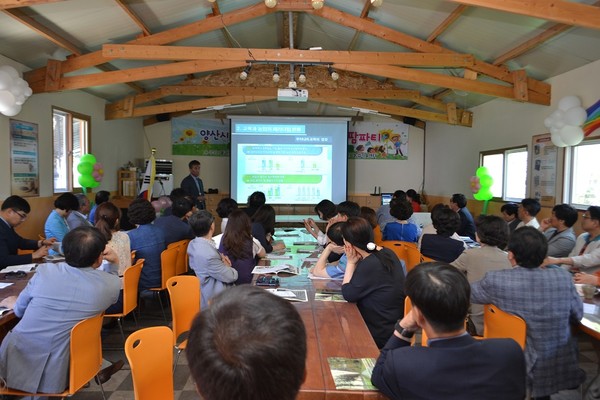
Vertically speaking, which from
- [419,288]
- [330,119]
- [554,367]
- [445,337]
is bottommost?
[554,367]

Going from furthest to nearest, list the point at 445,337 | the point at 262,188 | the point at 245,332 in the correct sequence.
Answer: the point at 262,188 < the point at 445,337 < the point at 245,332

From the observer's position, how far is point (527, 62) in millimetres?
5656

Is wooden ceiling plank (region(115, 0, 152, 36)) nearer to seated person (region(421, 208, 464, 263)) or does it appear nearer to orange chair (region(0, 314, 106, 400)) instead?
orange chair (region(0, 314, 106, 400))

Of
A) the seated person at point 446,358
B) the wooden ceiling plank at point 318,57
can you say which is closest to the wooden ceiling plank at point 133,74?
the wooden ceiling plank at point 318,57

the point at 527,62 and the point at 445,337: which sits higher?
the point at 527,62

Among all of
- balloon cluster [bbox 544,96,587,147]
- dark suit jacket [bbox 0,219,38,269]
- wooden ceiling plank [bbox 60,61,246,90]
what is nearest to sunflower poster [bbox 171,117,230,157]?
wooden ceiling plank [bbox 60,61,246,90]

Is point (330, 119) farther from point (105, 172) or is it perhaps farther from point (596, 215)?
point (596, 215)

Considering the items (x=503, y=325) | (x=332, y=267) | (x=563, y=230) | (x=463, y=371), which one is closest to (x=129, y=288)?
(x=332, y=267)

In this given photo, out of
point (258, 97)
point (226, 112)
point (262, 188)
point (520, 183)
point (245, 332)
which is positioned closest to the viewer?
point (245, 332)

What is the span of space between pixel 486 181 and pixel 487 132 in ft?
4.41

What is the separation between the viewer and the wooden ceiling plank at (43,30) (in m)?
4.28

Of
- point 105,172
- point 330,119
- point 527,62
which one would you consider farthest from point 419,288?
point 330,119

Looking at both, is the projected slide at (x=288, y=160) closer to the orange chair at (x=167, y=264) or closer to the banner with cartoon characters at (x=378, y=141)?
the banner with cartoon characters at (x=378, y=141)

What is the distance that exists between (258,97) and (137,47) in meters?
3.13
